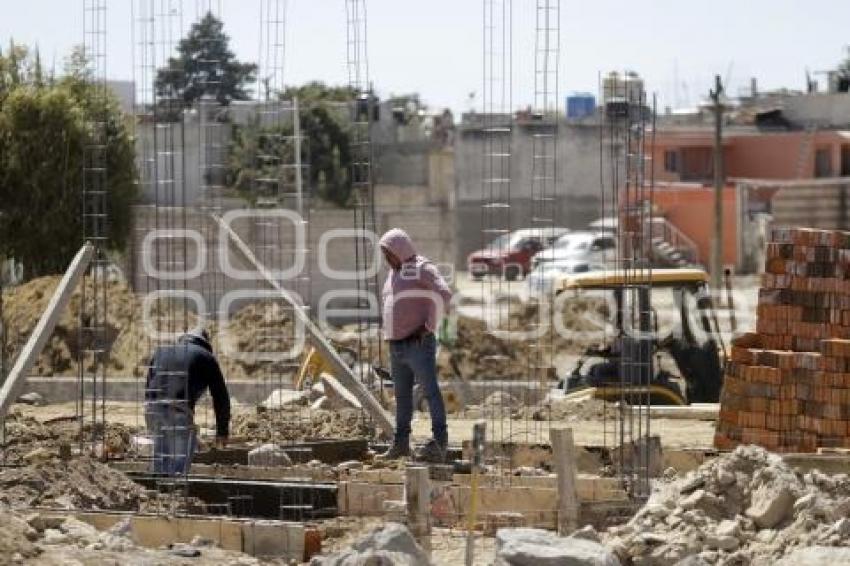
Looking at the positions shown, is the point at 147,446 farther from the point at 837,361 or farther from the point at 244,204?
the point at 244,204

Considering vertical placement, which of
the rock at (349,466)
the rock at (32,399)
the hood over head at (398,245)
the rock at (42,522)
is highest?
the hood over head at (398,245)

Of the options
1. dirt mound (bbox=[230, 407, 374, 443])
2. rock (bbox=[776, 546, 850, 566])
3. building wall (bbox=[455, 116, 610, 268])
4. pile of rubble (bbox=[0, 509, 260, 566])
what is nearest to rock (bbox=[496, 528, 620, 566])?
rock (bbox=[776, 546, 850, 566])

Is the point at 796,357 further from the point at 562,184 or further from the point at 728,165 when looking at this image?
the point at 728,165

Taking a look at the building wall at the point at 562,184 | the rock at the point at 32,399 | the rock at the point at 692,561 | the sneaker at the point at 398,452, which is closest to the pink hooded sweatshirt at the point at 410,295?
the sneaker at the point at 398,452

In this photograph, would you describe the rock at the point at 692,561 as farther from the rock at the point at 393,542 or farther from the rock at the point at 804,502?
the rock at the point at 393,542

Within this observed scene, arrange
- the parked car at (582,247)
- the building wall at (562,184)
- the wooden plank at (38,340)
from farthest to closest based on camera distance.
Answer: the building wall at (562,184) → the parked car at (582,247) → the wooden plank at (38,340)

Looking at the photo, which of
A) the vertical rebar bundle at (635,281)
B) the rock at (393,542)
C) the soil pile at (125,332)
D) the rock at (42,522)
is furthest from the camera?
the soil pile at (125,332)

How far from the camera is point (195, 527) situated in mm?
10711

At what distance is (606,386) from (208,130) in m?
5.69

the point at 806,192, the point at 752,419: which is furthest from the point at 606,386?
the point at 806,192

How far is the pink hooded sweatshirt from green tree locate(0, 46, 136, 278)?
41.3ft

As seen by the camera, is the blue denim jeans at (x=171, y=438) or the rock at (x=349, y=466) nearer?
the blue denim jeans at (x=171, y=438)

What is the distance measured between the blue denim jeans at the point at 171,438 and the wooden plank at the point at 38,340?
0.89 meters

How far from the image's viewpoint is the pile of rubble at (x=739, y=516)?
9.91m
